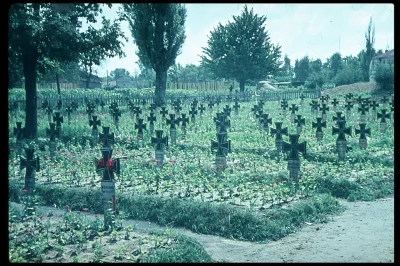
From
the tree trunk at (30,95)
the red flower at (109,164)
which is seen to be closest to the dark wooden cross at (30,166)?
the red flower at (109,164)

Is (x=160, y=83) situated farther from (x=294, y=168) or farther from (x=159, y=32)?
(x=294, y=168)

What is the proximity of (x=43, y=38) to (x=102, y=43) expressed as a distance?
10.6 feet

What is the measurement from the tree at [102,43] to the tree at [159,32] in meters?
0.80

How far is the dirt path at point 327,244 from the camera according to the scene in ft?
19.6

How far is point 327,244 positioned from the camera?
652 centimetres

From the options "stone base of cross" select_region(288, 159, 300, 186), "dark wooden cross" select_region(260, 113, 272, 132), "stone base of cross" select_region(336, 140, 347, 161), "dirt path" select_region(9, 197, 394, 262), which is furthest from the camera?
"dark wooden cross" select_region(260, 113, 272, 132)

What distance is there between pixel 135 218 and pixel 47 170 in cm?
441

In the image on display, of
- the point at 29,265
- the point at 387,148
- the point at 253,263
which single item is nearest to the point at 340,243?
the point at 253,263

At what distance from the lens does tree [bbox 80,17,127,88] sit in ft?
58.3

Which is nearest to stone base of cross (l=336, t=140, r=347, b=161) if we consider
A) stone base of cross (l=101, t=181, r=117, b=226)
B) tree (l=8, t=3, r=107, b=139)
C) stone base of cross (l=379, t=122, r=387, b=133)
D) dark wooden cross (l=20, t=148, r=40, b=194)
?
stone base of cross (l=379, t=122, r=387, b=133)

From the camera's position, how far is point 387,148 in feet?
45.1

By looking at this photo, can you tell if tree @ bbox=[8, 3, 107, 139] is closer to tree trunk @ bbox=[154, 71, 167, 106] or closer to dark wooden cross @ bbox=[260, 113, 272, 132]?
tree trunk @ bbox=[154, 71, 167, 106]

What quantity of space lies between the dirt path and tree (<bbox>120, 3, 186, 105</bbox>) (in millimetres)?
13129

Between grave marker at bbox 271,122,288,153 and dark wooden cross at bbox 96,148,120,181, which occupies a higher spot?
grave marker at bbox 271,122,288,153
